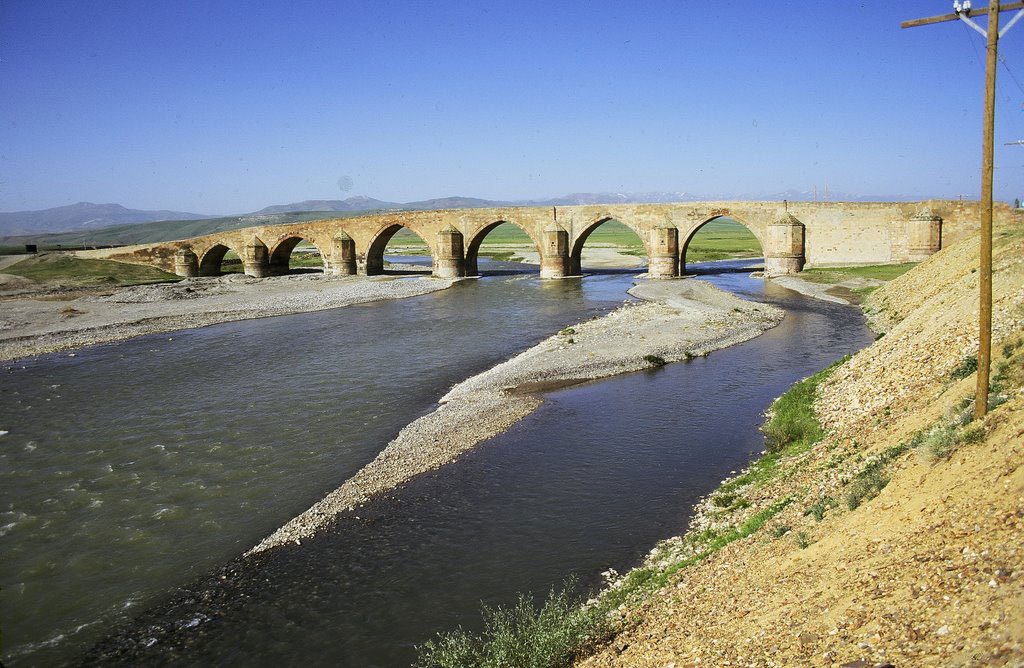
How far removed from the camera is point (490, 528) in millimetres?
11625

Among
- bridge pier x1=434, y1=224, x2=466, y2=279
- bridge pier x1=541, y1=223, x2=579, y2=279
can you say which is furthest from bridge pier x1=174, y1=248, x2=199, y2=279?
bridge pier x1=541, y1=223, x2=579, y2=279

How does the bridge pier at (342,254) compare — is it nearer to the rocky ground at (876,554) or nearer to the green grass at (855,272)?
the green grass at (855,272)

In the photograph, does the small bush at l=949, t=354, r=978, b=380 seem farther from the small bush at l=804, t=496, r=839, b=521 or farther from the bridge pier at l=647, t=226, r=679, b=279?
the bridge pier at l=647, t=226, r=679, b=279

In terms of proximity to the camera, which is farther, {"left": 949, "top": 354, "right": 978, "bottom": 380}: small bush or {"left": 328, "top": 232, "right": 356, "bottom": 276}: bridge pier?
{"left": 328, "top": 232, "right": 356, "bottom": 276}: bridge pier

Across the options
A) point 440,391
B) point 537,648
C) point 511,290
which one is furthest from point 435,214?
point 537,648

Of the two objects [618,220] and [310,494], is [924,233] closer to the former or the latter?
[618,220]

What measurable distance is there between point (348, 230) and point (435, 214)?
9.57m

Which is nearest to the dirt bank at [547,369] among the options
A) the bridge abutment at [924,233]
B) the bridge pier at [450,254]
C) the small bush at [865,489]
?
the small bush at [865,489]

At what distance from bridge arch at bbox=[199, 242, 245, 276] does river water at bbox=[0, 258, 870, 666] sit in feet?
141

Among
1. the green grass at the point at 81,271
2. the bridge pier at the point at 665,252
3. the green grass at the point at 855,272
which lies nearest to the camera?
the green grass at the point at 855,272

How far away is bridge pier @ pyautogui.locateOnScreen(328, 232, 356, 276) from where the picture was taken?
201 feet

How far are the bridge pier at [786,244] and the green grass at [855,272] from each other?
980mm

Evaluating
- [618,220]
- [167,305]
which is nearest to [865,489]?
[618,220]

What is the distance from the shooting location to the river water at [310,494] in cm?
951
